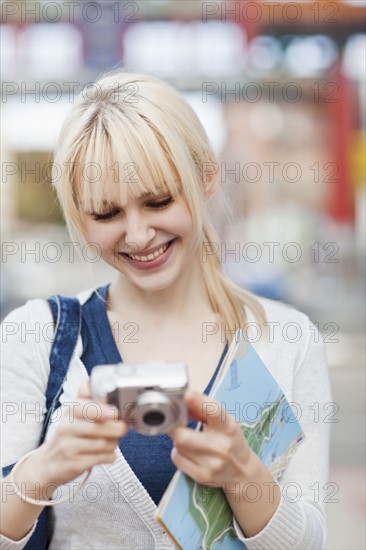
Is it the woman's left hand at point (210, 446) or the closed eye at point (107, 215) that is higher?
the closed eye at point (107, 215)

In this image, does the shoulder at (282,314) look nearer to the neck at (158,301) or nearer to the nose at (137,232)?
the neck at (158,301)

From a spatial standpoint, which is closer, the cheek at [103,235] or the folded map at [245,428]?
the folded map at [245,428]

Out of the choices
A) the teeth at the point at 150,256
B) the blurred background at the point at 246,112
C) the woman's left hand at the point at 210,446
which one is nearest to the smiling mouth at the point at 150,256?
the teeth at the point at 150,256

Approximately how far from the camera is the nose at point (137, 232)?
130cm

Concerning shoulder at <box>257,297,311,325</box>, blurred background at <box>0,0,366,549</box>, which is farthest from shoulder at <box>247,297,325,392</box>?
blurred background at <box>0,0,366,549</box>

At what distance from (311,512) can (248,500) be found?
0.17m

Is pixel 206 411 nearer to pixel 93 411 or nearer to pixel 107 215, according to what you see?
pixel 93 411

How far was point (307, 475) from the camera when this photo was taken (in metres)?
1.30

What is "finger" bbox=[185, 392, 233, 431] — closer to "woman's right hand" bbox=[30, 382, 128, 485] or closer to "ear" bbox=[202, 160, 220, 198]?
"woman's right hand" bbox=[30, 382, 128, 485]

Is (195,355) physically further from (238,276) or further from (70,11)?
(70,11)

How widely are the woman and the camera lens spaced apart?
0.10 metres

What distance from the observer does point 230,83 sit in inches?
328

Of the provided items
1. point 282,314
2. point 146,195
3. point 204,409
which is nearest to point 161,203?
point 146,195

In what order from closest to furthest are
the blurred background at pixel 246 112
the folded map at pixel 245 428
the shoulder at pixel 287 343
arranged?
1. the folded map at pixel 245 428
2. the shoulder at pixel 287 343
3. the blurred background at pixel 246 112
